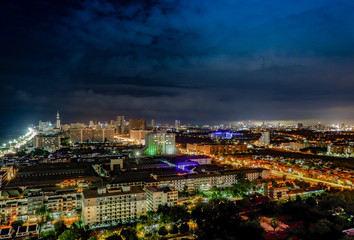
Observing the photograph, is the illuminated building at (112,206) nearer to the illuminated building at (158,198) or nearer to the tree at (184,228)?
the illuminated building at (158,198)

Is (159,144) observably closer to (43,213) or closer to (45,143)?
(45,143)

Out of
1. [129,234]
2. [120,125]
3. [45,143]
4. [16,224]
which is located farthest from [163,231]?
[120,125]

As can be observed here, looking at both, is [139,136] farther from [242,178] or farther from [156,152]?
[242,178]

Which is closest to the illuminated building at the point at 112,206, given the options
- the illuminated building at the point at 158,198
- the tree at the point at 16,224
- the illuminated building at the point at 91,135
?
the illuminated building at the point at 158,198

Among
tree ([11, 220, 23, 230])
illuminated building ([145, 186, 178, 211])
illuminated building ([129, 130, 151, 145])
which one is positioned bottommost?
tree ([11, 220, 23, 230])

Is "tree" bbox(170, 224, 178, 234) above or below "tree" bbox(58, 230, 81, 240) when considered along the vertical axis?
below

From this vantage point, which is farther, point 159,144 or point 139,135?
point 139,135

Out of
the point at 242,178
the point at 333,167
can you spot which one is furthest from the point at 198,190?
the point at 333,167

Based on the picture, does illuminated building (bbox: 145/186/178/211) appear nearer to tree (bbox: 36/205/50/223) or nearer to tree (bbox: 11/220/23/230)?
tree (bbox: 36/205/50/223)

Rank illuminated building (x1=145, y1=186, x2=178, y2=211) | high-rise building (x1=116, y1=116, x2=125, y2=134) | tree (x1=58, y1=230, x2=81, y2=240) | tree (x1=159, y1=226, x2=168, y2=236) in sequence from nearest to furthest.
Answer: tree (x1=58, y1=230, x2=81, y2=240) < tree (x1=159, y1=226, x2=168, y2=236) < illuminated building (x1=145, y1=186, x2=178, y2=211) < high-rise building (x1=116, y1=116, x2=125, y2=134)

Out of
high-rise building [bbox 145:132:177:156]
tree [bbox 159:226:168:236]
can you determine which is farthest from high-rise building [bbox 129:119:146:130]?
tree [bbox 159:226:168:236]
